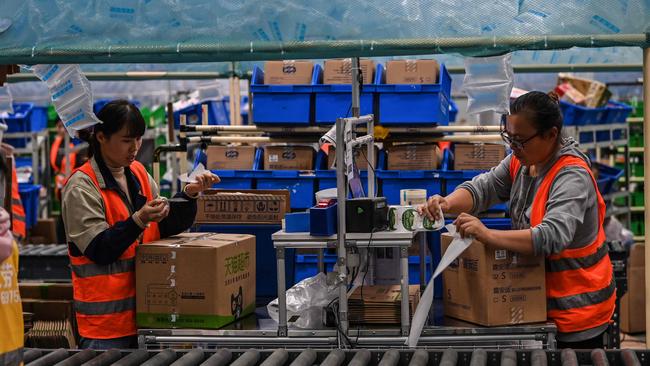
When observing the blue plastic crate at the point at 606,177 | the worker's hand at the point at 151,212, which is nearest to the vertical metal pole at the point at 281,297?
the worker's hand at the point at 151,212

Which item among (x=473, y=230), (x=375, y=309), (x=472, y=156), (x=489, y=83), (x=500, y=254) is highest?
(x=489, y=83)

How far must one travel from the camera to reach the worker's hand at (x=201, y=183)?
4.45 m

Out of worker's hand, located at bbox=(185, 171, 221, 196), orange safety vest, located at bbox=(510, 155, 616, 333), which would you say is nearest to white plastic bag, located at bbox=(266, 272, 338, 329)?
worker's hand, located at bbox=(185, 171, 221, 196)

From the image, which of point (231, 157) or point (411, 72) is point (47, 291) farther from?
point (411, 72)

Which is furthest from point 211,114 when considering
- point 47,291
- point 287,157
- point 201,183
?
point 201,183

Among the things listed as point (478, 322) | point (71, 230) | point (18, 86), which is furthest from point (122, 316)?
point (18, 86)

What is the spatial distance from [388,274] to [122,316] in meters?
1.35

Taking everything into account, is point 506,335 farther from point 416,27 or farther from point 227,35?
point 227,35

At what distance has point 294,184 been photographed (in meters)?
7.65

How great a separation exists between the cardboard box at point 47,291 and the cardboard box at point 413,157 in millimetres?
2715

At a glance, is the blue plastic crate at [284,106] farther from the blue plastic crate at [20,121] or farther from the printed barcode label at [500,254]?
the blue plastic crate at [20,121]

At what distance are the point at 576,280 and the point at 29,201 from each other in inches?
347

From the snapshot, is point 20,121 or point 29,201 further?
point 20,121

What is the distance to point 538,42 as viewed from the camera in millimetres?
4094
